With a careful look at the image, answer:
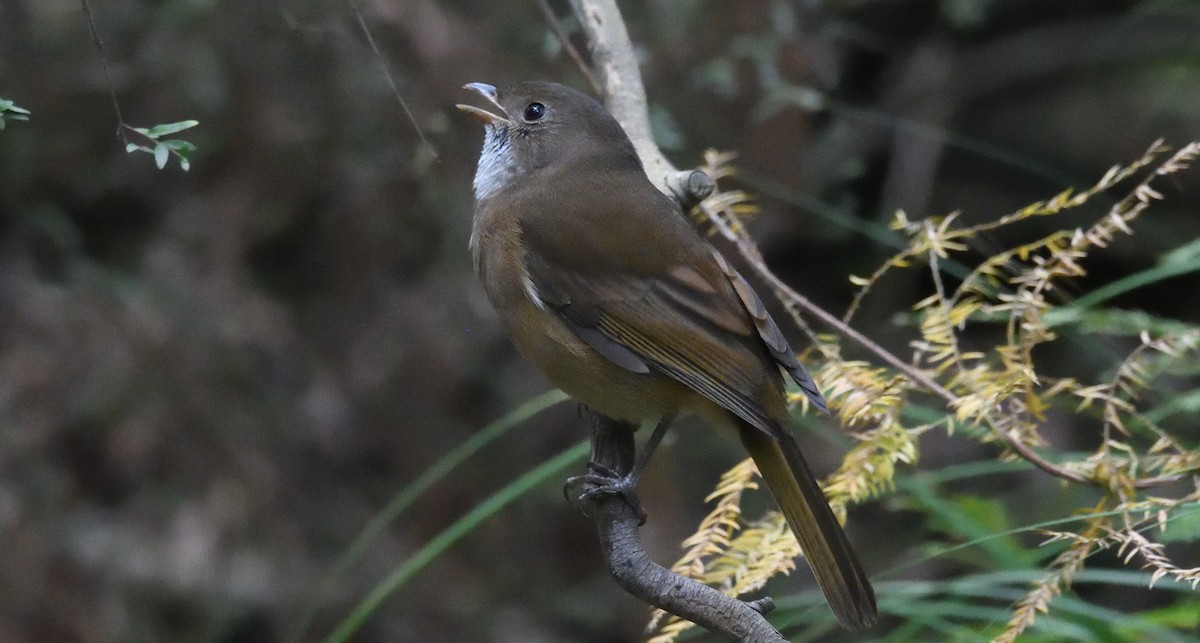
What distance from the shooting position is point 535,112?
146 inches

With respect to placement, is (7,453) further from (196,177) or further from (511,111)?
(511,111)

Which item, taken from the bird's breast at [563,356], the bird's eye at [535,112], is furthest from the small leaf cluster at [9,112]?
the bird's eye at [535,112]

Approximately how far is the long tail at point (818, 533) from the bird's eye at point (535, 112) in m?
1.28

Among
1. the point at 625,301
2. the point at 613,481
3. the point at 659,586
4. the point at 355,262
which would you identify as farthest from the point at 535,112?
the point at 355,262

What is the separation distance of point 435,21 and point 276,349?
1.54 m

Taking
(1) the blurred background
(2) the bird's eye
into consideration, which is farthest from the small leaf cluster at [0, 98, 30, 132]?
(1) the blurred background

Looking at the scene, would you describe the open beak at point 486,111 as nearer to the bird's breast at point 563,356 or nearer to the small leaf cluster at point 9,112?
the bird's breast at point 563,356

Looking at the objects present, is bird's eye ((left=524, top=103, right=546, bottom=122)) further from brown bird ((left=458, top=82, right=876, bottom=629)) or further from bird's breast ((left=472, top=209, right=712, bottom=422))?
bird's breast ((left=472, top=209, right=712, bottom=422))

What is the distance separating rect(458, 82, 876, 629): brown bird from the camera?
3.11 m

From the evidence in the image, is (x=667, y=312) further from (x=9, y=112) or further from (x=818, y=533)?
(x=9, y=112)

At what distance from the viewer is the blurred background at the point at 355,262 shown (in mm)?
4785

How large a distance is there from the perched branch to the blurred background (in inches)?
68.1

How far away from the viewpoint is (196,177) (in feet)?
16.5

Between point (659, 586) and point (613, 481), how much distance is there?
686mm
